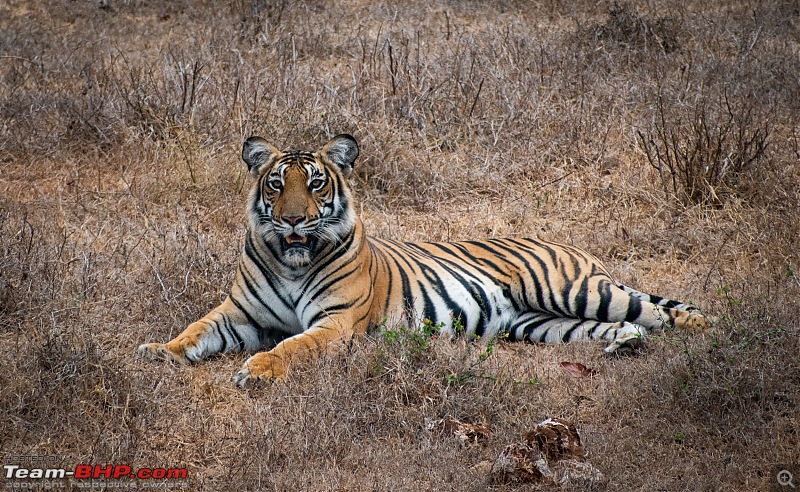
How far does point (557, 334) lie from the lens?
5266 mm

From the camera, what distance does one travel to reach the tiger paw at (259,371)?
427 centimetres

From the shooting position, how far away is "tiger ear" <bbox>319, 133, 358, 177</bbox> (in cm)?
501

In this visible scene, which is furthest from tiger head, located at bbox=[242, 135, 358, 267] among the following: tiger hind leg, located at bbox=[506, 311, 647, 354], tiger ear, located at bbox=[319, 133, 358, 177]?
tiger hind leg, located at bbox=[506, 311, 647, 354]

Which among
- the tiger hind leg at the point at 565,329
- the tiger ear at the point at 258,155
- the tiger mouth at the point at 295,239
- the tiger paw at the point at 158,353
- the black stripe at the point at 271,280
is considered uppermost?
the tiger ear at the point at 258,155

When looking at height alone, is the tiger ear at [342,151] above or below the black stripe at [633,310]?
above

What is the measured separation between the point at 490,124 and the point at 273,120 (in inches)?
69.0

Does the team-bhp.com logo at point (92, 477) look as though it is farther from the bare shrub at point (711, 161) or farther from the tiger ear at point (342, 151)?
the bare shrub at point (711, 161)

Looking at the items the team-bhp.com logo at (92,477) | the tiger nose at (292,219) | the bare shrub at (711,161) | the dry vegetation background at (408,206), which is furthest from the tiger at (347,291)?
the bare shrub at (711,161)

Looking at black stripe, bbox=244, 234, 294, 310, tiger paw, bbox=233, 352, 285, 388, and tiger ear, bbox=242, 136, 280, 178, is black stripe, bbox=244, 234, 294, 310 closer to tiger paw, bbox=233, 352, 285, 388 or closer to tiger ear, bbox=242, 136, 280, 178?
tiger ear, bbox=242, 136, 280, 178

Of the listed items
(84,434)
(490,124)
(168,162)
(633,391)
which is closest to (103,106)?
(168,162)

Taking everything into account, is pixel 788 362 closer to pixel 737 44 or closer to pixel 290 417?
pixel 290 417

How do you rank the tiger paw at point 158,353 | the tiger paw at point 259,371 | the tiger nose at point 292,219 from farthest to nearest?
1. the tiger nose at point 292,219
2. the tiger paw at point 158,353
3. the tiger paw at point 259,371

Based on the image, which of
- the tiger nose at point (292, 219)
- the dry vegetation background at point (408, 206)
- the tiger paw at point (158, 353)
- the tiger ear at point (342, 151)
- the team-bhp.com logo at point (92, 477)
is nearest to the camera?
the team-bhp.com logo at point (92, 477)

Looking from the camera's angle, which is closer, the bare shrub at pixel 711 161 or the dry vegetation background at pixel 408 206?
the dry vegetation background at pixel 408 206
